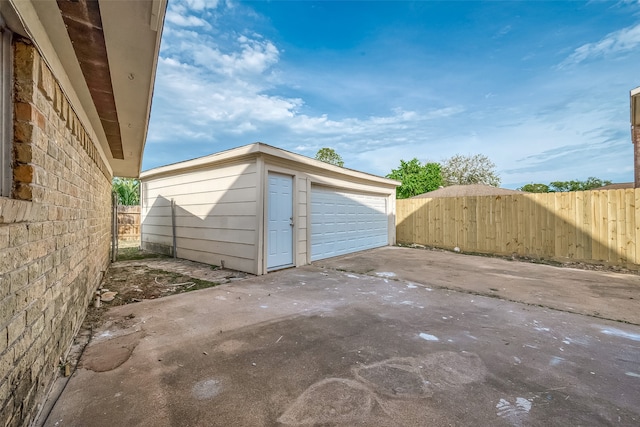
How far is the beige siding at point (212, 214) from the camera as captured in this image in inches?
220

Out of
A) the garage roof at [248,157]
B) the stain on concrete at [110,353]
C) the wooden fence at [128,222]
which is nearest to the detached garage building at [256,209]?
the garage roof at [248,157]

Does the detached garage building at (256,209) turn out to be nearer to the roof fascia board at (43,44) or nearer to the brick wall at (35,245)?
the roof fascia board at (43,44)

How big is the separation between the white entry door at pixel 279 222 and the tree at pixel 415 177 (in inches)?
667

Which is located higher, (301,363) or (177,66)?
(177,66)

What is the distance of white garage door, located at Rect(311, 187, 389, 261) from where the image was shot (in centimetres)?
703

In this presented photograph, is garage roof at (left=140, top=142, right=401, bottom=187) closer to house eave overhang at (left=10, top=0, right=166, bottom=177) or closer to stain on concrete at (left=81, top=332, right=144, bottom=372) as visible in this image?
house eave overhang at (left=10, top=0, right=166, bottom=177)

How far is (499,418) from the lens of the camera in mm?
1530

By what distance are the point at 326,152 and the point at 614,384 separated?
26302 mm

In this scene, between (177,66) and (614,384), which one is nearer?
(614,384)

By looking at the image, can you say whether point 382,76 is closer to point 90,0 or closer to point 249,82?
point 249,82

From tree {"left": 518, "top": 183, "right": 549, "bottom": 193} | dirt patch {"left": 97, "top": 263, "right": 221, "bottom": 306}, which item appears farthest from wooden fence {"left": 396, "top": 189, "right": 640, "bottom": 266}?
tree {"left": 518, "top": 183, "right": 549, "bottom": 193}

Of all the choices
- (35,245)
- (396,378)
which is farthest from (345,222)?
(35,245)

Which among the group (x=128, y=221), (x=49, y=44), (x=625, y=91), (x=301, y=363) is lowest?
(x=301, y=363)

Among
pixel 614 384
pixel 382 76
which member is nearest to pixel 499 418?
pixel 614 384
